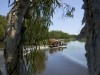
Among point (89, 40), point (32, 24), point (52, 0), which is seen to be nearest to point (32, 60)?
point (32, 24)

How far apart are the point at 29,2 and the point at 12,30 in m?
0.64

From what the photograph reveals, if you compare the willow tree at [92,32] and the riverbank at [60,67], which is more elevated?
the willow tree at [92,32]

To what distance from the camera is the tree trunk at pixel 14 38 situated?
10.2ft

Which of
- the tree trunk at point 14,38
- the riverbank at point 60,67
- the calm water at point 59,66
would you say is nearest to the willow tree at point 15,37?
the tree trunk at point 14,38

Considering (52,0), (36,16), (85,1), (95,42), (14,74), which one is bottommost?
(14,74)

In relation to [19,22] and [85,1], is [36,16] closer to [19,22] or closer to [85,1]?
[19,22]

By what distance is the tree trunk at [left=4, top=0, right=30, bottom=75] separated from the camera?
310cm

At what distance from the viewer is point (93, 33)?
934mm

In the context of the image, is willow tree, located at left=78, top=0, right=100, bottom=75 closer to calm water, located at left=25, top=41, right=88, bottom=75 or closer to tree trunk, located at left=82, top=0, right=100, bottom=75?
tree trunk, located at left=82, top=0, right=100, bottom=75

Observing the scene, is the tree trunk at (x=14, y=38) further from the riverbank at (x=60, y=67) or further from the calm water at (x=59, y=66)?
the riverbank at (x=60, y=67)

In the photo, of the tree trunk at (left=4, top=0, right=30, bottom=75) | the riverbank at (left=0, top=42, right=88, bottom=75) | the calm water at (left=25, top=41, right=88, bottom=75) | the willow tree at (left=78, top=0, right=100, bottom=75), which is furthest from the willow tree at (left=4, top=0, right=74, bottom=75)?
the riverbank at (left=0, top=42, right=88, bottom=75)

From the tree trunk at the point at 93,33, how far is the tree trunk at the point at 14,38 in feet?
7.34

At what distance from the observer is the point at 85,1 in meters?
1.01

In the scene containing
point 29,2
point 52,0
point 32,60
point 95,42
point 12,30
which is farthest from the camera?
point 52,0
